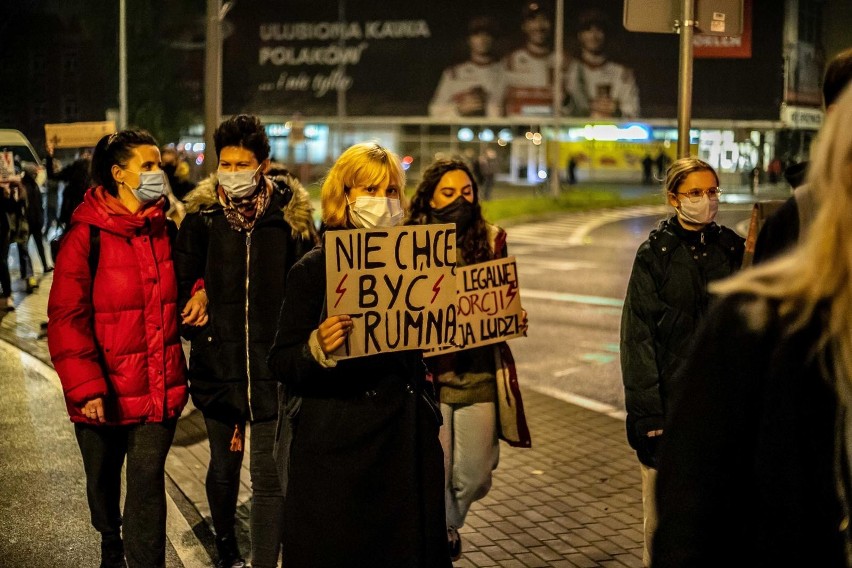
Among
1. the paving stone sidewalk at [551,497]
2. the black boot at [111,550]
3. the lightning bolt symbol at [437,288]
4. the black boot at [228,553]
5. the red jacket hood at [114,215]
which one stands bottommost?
the paving stone sidewalk at [551,497]

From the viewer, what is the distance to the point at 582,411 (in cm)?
890

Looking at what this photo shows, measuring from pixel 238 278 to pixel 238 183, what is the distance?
41 cm

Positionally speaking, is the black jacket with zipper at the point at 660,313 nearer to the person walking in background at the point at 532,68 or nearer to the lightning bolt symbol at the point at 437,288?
the lightning bolt symbol at the point at 437,288

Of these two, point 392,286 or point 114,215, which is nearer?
point 392,286

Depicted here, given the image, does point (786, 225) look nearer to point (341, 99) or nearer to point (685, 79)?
point (685, 79)

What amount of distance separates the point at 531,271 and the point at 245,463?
12256 millimetres

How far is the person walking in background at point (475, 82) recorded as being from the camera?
56.2m

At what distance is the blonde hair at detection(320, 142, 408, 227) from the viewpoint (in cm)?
382

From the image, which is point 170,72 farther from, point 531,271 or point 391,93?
point 531,271

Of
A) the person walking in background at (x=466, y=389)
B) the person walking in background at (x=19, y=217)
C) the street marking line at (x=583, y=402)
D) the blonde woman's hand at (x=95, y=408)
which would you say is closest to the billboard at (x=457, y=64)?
the person walking in background at (x=19, y=217)

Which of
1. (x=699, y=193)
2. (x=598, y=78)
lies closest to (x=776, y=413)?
(x=699, y=193)

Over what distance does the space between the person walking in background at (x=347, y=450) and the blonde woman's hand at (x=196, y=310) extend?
4.01 feet

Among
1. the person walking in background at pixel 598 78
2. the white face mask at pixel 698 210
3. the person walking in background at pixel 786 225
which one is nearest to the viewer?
the person walking in background at pixel 786 225

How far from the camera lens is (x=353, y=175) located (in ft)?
12.5
